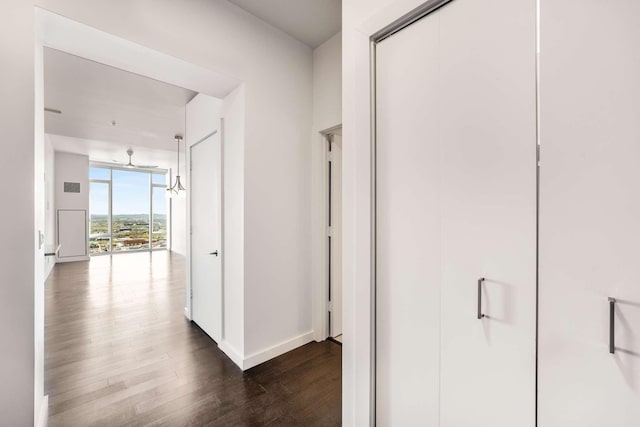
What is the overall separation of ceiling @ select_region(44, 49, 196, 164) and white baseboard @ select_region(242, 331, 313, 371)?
10.7 ft

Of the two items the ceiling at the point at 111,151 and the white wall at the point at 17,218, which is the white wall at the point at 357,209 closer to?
the white wall at the point at 17,218

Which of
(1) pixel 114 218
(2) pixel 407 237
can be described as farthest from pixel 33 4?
(1) pixel 114 218

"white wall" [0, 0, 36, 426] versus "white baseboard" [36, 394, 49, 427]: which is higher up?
"white wall" [0, 0, 36, 426]

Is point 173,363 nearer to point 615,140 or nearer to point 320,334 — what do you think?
point 320,334

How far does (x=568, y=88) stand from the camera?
2.85 feet

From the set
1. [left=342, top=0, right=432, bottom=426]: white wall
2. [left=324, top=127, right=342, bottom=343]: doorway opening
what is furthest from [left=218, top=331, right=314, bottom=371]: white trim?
[left=342, top=0, right=432, bottom=426]: white wall

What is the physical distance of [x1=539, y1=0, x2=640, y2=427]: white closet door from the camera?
0.77 meters

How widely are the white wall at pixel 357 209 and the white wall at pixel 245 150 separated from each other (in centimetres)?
118

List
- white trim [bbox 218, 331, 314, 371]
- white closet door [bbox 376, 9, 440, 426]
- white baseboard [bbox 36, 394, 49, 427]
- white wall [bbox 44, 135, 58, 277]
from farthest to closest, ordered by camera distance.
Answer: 1. white wall [bbox 44, 135, 58, 277]
2. white trim [bbox 218, 331, 314, 371]
3. white baseboard [bbox 36, 394, 49, 427]
4. white closet door [bbox 376, 9, 440, 426]

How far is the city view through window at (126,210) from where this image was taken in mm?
8203

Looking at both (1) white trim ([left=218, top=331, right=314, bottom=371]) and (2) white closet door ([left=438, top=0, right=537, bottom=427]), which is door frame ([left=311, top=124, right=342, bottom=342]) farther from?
(2) white closet door ([left=438, top=0, right=537, bottom=427])

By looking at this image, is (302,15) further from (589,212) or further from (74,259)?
(74,259)

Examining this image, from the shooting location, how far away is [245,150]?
2410 mm

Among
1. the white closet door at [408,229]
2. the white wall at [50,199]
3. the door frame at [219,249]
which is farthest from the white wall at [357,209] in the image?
the white wall at [50,199]
